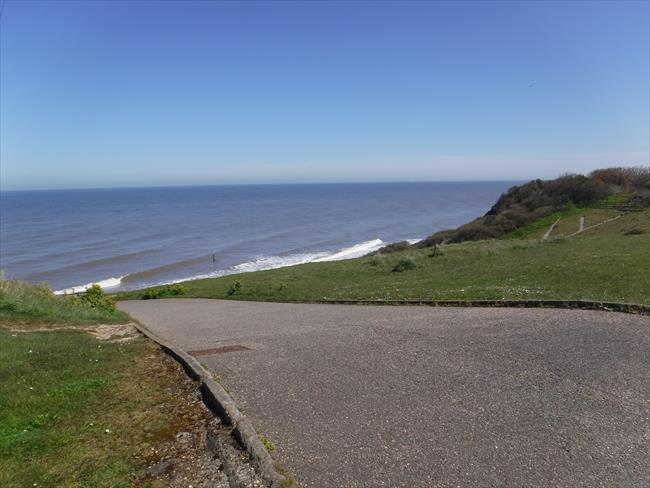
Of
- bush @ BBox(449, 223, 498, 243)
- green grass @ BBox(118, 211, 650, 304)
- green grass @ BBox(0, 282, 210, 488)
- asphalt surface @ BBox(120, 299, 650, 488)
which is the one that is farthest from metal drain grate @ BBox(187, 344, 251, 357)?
bush @ BBox(449, 223, 498, 243)

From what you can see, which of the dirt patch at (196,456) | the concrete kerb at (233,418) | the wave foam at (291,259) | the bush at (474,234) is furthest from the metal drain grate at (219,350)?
the bush at (474,234)

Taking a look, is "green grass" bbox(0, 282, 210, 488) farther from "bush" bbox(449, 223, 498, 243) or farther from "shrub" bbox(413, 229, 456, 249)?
"bush" bbox(449, 223, 498, 243)

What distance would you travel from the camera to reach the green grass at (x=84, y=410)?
4.80 m

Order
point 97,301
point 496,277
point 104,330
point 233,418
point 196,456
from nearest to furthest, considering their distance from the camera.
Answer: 1. point 196,456
2. point 233,418
3. point 104,330
4. point 496,277
5. point 97,301

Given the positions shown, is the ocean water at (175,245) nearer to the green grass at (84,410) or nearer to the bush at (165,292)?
the bush at (165,292)

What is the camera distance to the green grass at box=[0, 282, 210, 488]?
4.80m

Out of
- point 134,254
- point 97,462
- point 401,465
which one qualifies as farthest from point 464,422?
point 134,254

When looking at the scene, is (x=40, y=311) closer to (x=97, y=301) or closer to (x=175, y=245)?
(x=97, y=301)

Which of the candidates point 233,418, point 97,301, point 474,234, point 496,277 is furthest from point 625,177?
Answer: point 233,418

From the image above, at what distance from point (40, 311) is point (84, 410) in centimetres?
825

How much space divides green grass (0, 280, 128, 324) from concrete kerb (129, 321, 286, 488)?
585 cm

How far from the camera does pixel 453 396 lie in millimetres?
6684

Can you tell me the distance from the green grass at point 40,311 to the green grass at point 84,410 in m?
2.35

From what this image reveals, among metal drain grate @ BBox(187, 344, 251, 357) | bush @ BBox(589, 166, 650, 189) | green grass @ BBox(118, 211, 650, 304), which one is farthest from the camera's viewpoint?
bush @ BBox(589, 166, 650, 189)
